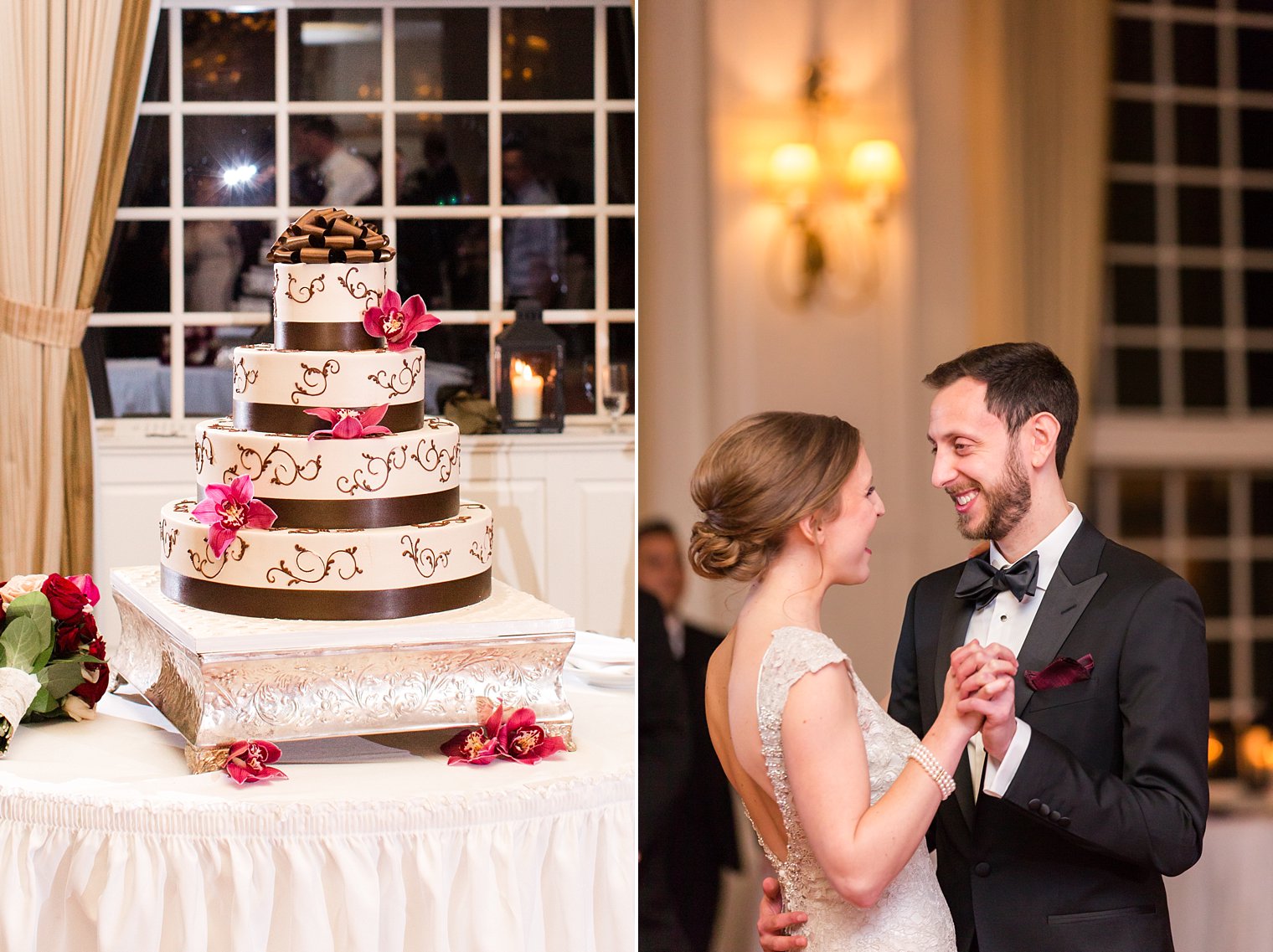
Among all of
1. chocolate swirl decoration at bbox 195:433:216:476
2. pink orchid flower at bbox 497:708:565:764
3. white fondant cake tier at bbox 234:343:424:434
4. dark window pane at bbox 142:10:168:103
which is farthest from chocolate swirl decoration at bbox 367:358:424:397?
dark window pane at bbox 142:10:168:103

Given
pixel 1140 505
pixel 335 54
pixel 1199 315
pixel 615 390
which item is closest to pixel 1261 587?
pixel 1140 505

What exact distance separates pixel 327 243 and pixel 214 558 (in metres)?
0.60

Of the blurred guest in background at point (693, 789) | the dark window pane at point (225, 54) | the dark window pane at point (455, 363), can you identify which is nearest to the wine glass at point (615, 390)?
the dark window pane at point (455, 363)

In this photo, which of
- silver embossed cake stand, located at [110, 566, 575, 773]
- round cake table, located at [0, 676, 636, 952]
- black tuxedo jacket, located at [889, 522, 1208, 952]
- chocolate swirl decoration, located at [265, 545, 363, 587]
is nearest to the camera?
black tuxedo jacket, located at [889, 522, 1208, 952]

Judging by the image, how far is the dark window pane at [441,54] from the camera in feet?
14.7

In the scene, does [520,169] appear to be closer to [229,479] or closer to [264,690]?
→ [229,479]

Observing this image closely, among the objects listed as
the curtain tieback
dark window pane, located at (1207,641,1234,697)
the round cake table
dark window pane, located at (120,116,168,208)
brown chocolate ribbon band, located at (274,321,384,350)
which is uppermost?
dark window pane, located at (120,116,168,208)

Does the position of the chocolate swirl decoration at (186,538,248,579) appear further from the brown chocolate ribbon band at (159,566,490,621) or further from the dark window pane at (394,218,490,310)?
the dark window pane at (394,218,490,310)

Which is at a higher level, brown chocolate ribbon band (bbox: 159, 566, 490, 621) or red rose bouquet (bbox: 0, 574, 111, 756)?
brown chocolate ribbon band (bbox: 159, 566, 490, 621)

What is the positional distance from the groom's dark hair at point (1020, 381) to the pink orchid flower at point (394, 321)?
1.28 m

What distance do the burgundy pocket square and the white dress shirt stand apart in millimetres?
34

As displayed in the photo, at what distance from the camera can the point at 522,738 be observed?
6.72 feet

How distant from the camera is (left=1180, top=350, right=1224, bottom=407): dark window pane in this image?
1.21 m

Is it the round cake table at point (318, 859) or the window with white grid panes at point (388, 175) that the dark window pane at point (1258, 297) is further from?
the window with white grid panes at point (388, 175)
